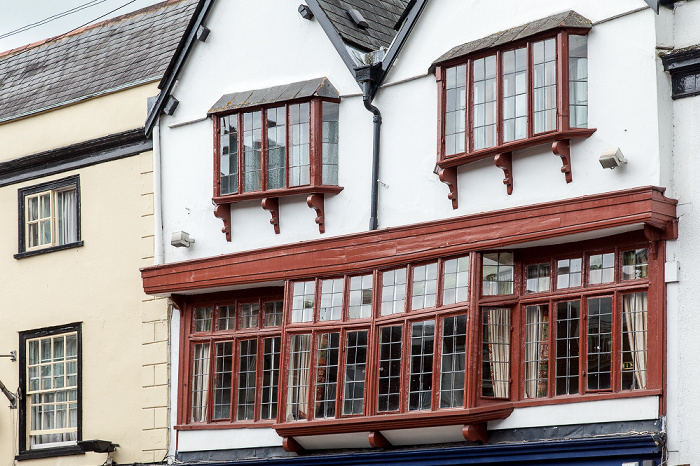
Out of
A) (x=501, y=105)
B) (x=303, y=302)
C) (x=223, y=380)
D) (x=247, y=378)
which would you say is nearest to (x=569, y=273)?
(x=501, y=105)

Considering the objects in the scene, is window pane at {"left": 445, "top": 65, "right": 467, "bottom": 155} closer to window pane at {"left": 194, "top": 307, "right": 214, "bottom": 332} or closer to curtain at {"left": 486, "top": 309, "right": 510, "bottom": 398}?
curtain at {"left": 486, "top": 309, "right": 510, "bottom": 398}

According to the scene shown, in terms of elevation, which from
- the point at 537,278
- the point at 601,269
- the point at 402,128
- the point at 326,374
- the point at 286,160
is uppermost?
the point at 402,128

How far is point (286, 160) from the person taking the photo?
20.7m

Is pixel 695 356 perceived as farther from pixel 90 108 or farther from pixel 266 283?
pixel 90 108

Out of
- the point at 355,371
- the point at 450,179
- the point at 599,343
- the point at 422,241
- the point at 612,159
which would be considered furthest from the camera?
the point at 355,371

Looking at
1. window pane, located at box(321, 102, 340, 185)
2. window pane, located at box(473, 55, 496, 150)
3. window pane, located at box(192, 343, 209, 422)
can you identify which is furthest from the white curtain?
window pane, located at box(473, 55, 496, 150)

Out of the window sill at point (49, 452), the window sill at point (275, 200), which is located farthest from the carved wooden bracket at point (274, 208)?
the window sill at point (49, 452)

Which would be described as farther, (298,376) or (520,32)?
(298,376)

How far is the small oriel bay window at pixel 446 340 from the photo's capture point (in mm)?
17359

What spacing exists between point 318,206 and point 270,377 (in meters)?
2.84

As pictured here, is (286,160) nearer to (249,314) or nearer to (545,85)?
(249,314)

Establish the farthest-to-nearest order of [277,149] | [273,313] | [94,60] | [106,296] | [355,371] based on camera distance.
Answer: [94,60], [106,296], [273,313], [277,149], [355,371]

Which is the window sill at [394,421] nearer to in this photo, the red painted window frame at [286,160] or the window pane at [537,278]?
the window pane at [537,278]

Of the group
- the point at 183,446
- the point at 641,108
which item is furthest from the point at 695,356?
the point at 183,446
